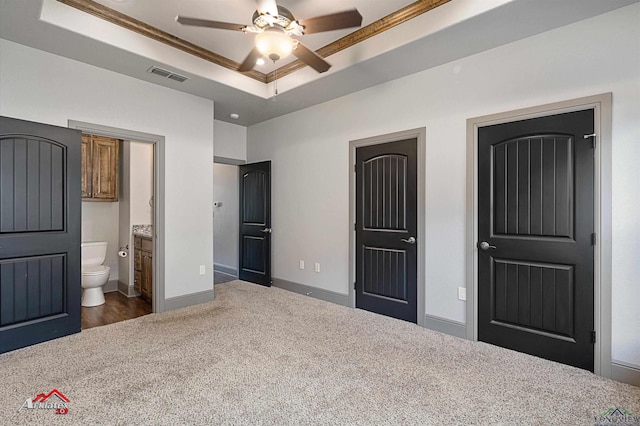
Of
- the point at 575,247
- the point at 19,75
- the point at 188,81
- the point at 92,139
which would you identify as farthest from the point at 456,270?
the point at 92,139

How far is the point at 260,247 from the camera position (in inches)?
209

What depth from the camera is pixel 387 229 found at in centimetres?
378

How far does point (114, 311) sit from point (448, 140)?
431 cm

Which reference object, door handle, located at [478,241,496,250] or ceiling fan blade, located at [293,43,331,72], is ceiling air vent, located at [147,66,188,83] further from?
door handle, located at [478,241,496,250]

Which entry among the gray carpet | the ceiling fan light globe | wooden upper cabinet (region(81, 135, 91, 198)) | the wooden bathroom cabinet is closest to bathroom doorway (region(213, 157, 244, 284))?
the wooden bathroom cabinet

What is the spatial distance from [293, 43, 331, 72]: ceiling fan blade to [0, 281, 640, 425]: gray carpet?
8.14 ft

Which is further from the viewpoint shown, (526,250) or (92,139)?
(92,139)

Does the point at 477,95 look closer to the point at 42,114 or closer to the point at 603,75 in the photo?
the point at 603,75

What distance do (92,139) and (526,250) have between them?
17.6 ft

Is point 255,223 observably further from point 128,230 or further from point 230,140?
point 128,230

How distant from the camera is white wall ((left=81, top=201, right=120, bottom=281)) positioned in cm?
474

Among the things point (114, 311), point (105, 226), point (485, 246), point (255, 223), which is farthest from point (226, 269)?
point (485, 246)

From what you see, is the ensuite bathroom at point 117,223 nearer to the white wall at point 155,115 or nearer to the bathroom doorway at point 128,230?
the bathroom doorway at point 128,230

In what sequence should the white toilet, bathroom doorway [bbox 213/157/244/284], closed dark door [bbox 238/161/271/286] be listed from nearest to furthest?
1. the white toilet
2. closed dark door [bbox 238/161/271/286]
3. bathroom doorway [bbox 213/157/244/284]
